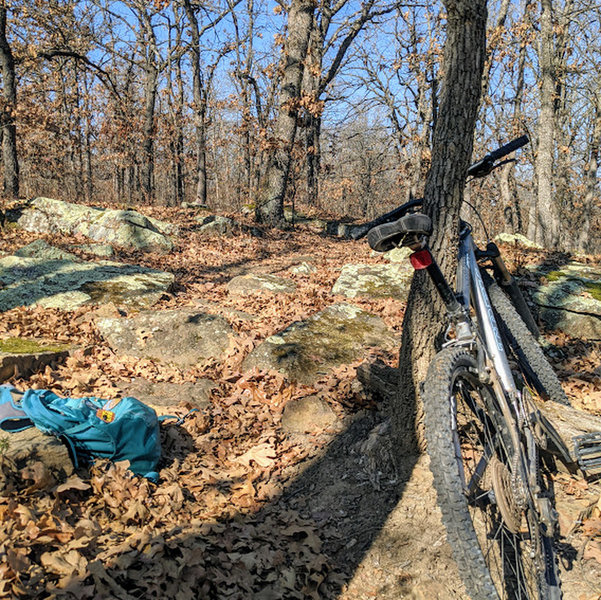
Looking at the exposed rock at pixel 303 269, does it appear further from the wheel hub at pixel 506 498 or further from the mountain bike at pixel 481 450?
the wheel hub at pixel 506 498

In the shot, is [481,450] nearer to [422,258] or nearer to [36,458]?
[422,258]

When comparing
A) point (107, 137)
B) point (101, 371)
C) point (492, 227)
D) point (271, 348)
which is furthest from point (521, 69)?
point (101, 371)

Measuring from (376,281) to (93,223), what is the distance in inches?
298

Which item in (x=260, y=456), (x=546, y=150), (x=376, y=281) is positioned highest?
(x=546, y=150)

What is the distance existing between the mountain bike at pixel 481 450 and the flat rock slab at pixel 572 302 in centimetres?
353

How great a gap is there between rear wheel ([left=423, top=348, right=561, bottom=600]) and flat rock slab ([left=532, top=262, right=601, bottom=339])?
3.94 meters

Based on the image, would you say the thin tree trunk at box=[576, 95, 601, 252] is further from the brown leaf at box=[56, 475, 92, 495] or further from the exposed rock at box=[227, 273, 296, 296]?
the brown leaf at box=[56, 475, 92, 495]

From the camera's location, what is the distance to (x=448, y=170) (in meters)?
3.14

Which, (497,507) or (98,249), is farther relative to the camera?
(98,249)

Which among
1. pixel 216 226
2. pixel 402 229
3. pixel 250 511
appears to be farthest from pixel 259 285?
pixel 402 229

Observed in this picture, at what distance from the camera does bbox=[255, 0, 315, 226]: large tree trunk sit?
1366cm

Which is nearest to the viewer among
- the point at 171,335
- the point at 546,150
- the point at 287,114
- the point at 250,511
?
the point at 250,511

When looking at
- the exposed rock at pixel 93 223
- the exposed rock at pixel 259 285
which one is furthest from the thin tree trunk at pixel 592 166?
the exposed rock at pixel 93 223

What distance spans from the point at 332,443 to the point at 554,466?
5.75 feet
